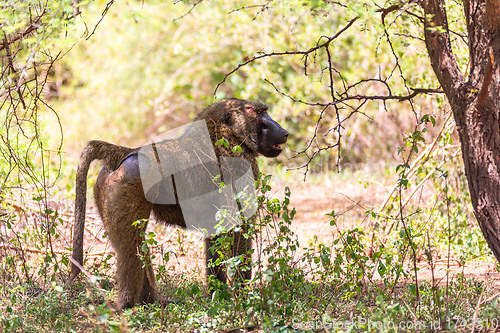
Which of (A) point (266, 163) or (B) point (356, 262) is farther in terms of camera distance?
(A) point (266, 163)

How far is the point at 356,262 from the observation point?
3592 mm

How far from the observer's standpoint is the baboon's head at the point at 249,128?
13.6 ft

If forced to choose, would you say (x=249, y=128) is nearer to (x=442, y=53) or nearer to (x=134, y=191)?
(x=134, y=191)

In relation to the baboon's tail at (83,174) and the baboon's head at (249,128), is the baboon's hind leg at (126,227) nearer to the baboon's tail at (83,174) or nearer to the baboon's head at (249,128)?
the baboon's tail at (83,174)

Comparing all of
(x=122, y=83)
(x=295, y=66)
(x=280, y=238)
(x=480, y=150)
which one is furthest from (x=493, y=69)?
(x=122, y=83)

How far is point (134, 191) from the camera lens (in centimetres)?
354

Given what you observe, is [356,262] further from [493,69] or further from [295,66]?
[295,66]

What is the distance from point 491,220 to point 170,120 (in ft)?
35.9

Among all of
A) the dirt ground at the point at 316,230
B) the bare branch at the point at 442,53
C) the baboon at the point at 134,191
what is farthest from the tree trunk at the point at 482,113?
the baboon at the point at 134,191

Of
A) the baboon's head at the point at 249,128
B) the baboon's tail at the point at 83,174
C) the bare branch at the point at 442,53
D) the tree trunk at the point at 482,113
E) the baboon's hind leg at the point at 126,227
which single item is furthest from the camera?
the baboon's head at the point at 249,128

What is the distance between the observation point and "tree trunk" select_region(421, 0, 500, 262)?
9.49ft

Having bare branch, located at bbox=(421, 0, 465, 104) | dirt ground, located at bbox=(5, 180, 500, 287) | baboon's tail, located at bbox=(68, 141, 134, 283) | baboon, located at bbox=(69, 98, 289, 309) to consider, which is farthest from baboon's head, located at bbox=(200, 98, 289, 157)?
bare branch, located at bbox=(421, 0, 465, 104)

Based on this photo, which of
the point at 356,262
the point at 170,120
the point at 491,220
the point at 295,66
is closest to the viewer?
the point at 491,220

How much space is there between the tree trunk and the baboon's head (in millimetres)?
1450
